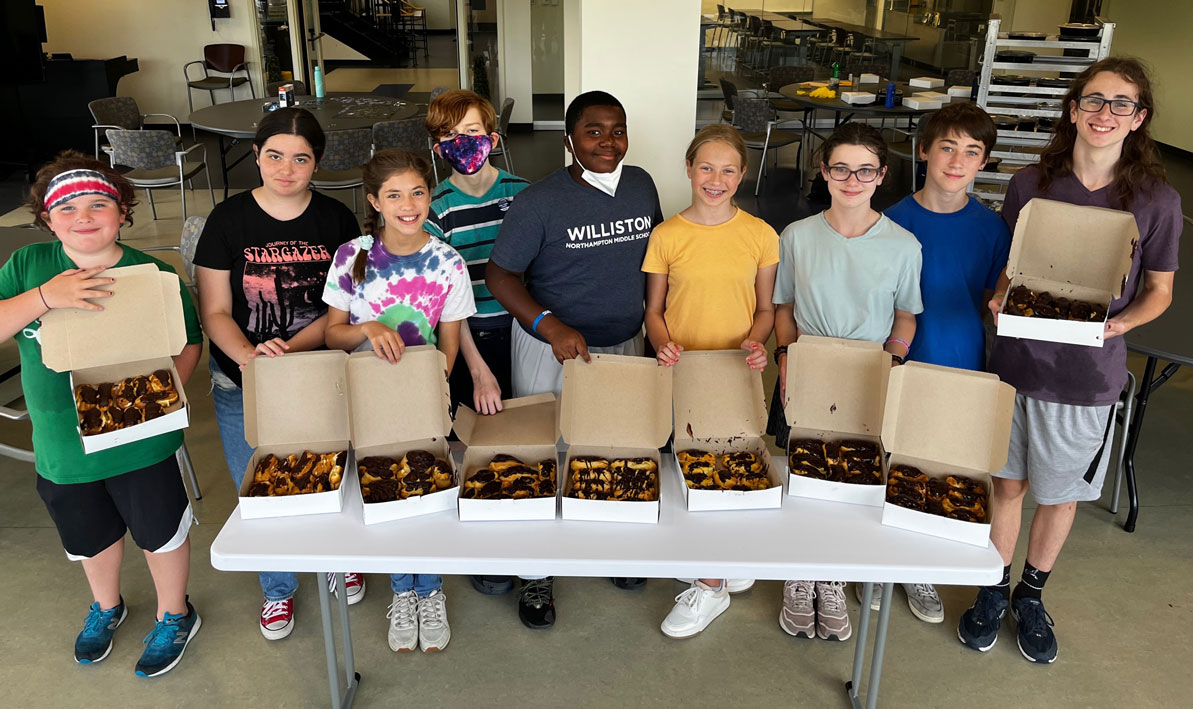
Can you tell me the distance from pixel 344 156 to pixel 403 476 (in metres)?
4.25

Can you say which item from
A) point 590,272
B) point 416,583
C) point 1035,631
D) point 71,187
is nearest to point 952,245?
point 590,272

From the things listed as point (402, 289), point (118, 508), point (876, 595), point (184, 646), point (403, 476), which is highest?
point (402, 289)

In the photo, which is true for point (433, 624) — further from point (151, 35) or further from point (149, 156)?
point (151, 35)

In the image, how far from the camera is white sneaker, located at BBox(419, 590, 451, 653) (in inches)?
99.9

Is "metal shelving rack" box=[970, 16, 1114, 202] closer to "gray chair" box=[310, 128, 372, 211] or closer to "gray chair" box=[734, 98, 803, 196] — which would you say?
"gray chair" box=[734, 98, 803, 196]

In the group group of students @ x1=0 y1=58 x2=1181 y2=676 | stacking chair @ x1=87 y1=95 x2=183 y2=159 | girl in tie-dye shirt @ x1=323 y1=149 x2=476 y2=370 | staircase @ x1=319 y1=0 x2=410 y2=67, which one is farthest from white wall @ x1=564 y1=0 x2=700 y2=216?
staircase @ x1=319 y1=0 x2=410 y2=67

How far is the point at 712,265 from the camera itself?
7.59ft

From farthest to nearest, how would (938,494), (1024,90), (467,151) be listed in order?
(1024,90) → (467,151) → (938,494)

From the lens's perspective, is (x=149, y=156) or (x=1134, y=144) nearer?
(x=1134, y=144)

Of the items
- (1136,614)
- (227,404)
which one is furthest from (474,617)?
(1136,614)

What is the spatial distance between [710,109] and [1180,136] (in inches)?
239

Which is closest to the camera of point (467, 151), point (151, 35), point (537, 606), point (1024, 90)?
point (467, 151)

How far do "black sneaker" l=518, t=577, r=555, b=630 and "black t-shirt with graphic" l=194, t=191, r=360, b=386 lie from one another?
3.54 ft

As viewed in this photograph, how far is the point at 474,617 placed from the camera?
270 cm
